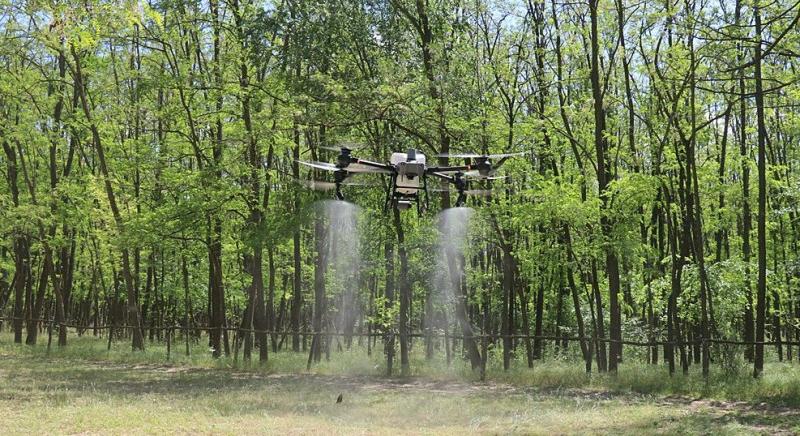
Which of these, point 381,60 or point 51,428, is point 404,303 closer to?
point 381,60

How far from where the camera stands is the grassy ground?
33.6 ft

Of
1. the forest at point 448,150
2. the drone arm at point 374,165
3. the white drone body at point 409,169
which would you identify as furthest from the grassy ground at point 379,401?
the drone arm at point 374,165

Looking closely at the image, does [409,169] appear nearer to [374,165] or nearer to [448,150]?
[374,165]

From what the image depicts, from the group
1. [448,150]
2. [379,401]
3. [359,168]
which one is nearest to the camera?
[359,168]

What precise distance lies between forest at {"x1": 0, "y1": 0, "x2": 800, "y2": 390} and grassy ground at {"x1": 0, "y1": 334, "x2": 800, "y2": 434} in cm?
120

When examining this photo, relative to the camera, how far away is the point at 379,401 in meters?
13.6

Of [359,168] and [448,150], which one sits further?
[448,150]

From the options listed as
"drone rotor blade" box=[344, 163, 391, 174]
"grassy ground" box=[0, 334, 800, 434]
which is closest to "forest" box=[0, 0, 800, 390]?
"grassy ground" box=[0, 334, 800, 434]

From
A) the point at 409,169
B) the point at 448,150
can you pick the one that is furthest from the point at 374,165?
the point at 448,150

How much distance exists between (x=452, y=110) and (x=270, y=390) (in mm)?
7363

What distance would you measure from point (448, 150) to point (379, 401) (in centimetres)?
654

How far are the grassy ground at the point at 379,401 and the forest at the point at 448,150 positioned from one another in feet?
3.94

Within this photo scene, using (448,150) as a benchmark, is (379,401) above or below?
below

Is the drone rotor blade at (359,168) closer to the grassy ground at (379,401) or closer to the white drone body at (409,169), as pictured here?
the white drone body at (409,169)
